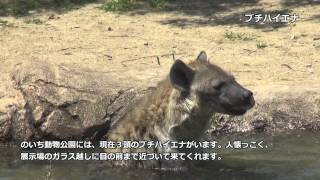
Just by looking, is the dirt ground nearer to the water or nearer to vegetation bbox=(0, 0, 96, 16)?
vegetation bbox=(0, 0, 96, 16)

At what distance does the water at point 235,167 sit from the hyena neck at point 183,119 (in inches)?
14.0

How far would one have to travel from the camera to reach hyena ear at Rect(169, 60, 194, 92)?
5906mm

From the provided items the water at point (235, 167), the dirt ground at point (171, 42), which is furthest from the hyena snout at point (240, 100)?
the dirt ground at point (171, 42)

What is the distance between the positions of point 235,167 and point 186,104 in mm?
976

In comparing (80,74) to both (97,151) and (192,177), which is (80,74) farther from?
(192,177)

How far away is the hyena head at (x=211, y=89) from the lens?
5906 millimetres

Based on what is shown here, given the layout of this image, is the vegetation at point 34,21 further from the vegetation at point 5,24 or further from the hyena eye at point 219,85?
the hyena eye at point 219,85

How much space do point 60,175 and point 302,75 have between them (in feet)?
12.6

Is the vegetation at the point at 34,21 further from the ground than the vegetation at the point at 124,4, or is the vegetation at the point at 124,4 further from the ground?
the vegetation at the point at 124,4

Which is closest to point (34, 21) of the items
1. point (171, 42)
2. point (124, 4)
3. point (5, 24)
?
point (5, 24)

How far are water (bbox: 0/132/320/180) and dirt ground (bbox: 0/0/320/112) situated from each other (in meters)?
0.82

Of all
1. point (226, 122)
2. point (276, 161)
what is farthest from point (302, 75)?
point (276, 161)

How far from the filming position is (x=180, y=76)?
5977 millimetres

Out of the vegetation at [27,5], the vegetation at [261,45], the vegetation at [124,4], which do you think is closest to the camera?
the vegetation at [261,45]
